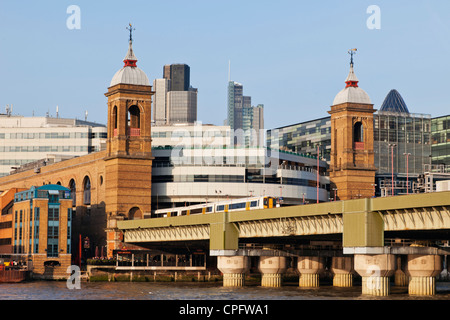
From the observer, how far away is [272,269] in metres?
125

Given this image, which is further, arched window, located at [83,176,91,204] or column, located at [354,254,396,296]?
arched window, located at [83,176,91,204]

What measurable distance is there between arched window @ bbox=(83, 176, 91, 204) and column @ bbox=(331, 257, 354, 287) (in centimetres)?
5899

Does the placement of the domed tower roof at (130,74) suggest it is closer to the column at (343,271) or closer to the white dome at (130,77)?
the white dome at (130,77)

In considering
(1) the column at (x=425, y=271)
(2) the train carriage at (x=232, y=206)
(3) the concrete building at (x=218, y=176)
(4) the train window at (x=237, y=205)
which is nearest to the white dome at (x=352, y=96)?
(3) the concrete building at (x=218, y=176)

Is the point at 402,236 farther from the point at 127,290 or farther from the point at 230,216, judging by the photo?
the point at 127,290

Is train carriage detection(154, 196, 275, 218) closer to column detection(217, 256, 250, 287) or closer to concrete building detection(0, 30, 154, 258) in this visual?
concrete building detection(0, 30, 154, 258)

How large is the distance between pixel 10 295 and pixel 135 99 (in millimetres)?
67279

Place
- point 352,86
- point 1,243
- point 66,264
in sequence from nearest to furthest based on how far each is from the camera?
point 66,264, point 1,243, point 352,86

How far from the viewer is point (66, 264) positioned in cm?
14238

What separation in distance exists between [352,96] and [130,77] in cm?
4767

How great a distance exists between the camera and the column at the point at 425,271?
101m

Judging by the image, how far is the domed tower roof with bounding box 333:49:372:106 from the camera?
18080cm

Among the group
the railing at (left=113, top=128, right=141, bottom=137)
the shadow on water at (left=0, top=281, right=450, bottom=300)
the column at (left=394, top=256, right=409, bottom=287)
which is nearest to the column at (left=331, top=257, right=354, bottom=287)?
the shadow on water at (left=0, top=281, right=450, bottom=300)
